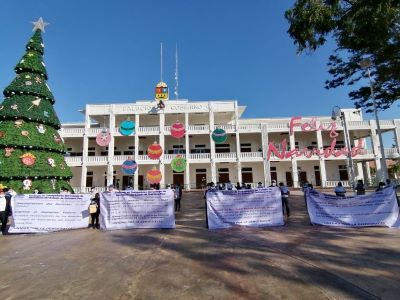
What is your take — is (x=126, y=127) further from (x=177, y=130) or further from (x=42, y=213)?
(x=42, y=213)

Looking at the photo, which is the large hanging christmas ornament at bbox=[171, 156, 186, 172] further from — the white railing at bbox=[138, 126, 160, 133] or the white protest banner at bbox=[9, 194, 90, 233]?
the white protest banner at bbox=[9, 194, 90, 233]

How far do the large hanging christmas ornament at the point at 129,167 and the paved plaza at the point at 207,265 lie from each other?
63.7 feet

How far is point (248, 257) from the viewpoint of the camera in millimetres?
5012

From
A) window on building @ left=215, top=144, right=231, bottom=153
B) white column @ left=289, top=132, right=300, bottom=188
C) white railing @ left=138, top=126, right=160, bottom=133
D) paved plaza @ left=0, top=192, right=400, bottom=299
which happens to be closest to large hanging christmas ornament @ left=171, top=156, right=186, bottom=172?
white railing @ left=138, top=126, right=160, bottom=133

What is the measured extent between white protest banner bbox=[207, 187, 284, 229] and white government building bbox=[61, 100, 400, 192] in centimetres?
1960

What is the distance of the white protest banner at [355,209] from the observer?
789 cm

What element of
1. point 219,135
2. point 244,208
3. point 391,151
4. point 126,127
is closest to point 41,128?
point 244,208

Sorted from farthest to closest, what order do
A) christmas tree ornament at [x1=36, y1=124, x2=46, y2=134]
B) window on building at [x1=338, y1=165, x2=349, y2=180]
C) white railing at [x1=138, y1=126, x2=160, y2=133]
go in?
1. window on building at [x1=338, y1=165, x2=349, y2=180]
2. white railing at [x1=138, y1=126, x2=160, y2=133]
3. christmas tree ornament at [x1=36, y1=124, x2=46, y2=134]

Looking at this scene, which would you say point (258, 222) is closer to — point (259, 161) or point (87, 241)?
point (87, 241)

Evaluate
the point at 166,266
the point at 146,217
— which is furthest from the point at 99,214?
the point at 166,266

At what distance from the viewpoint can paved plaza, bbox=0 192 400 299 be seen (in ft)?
11.6

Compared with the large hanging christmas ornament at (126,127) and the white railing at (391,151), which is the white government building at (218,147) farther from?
the large hanging christmas ornament at (126,127)

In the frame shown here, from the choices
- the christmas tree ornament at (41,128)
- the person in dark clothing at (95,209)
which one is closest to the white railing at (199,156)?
the christmas tree ornament at (41,128)

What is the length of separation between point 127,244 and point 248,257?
3033 mm
